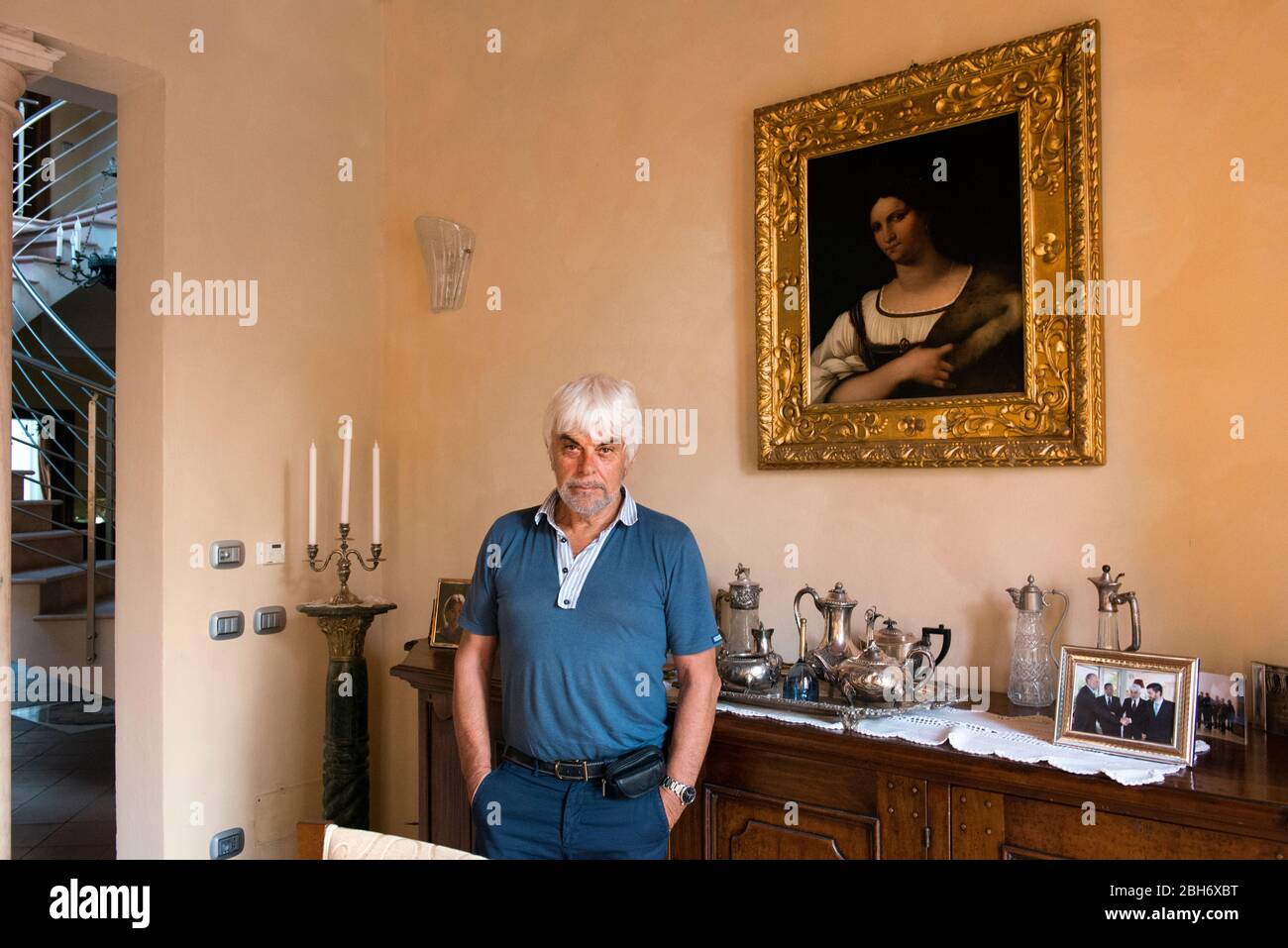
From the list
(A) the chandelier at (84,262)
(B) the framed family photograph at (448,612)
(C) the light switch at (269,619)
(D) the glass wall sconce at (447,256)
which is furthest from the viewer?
(A) the chandelier at (84,262)

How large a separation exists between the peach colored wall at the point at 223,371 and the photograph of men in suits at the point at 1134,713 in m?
2.59

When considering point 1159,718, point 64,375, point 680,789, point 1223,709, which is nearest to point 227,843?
point 680,789

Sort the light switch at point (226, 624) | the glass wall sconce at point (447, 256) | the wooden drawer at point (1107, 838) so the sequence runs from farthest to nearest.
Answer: the glass wall sconce at point (447, 256) < the light switch at point (226, 624) < the wooden drawer at point (1107, 838)

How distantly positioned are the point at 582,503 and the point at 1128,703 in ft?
3.63

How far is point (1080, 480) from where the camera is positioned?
7.07 feet

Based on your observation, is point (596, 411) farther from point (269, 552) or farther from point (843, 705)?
point (269, 552)

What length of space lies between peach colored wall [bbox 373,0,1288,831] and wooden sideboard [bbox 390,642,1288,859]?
0.39 meters

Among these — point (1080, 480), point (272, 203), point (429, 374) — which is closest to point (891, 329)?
point (1080, 480)

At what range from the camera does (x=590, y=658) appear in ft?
6.18

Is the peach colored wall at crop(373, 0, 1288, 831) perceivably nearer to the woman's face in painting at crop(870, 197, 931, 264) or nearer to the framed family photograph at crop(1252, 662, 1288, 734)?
the framed family photograph at crop(1252, 662, 1288, 734)

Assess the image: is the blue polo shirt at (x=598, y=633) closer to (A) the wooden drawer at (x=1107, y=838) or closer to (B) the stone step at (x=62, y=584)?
(A) the wooden drawer at (x=1107, y=838)

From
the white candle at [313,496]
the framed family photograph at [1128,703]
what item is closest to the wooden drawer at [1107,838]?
the framed family photograph at [1128,703]

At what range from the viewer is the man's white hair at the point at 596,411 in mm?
1959

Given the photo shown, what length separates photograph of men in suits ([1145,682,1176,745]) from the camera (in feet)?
5.58
